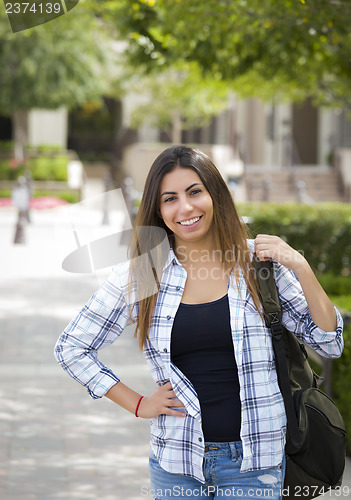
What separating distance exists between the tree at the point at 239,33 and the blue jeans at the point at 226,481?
2786mm

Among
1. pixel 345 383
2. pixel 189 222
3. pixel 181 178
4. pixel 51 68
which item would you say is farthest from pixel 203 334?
pixel 51 68

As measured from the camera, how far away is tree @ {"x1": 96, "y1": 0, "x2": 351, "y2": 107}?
5762mm

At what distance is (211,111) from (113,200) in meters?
4.84

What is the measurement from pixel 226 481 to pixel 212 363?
382mm

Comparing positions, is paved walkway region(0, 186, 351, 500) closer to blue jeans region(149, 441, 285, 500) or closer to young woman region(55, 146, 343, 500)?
young woman region(55, 146, 343, 500)

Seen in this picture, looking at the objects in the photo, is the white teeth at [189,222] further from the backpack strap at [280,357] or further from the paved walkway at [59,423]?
the paved walkway at [59,423]

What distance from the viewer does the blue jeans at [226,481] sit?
2635 mm

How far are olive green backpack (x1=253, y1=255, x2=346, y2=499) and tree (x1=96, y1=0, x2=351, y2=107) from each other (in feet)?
7.84

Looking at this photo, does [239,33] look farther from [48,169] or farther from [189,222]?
[48,169]

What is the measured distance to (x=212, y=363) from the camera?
106 inches

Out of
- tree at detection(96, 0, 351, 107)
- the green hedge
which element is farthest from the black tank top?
the green hedge

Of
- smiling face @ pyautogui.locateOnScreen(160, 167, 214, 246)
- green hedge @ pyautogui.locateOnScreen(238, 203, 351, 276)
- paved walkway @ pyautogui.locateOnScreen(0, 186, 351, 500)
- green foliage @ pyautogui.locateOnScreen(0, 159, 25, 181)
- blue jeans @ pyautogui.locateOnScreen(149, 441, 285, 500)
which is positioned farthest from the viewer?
green foliage @ pyautogui.locateOnScreen(0, 159, 25, 181)

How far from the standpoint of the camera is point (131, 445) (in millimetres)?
5867

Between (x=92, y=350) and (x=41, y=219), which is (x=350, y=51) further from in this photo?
(x=41, y=219)
